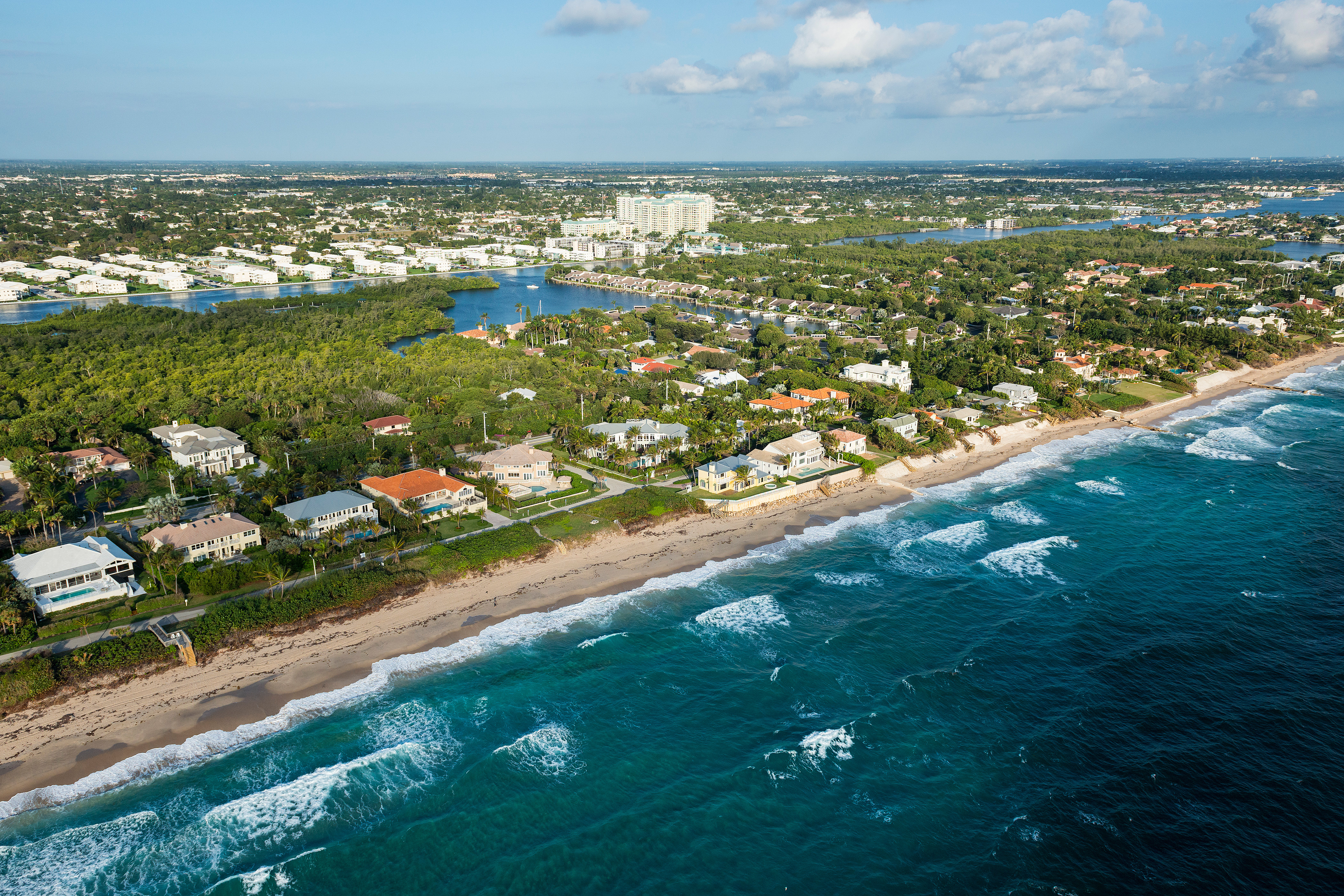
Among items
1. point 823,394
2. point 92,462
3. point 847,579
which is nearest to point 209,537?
point 92,462

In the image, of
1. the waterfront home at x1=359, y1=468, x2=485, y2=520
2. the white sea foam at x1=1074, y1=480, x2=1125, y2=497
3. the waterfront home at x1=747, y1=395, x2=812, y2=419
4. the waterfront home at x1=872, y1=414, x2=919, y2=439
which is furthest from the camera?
the waterfront home at x1=747, y1=395, x2=812, y2=419

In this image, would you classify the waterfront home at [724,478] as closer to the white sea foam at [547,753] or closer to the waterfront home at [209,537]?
the white sea foam at [547,753]

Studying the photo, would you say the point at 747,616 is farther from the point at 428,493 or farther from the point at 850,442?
the point at 850,442

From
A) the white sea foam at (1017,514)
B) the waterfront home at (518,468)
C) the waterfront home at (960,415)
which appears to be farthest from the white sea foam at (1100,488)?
the waterfront home at (518,468)

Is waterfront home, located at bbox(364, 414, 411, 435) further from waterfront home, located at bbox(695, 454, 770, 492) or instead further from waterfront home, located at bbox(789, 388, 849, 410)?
waterfront home, located at bbox(789, 388, 849, 410)

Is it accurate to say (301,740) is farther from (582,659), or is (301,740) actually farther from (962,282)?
(962,282)

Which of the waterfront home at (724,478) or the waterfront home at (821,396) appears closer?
the waterfront home at (724,478)

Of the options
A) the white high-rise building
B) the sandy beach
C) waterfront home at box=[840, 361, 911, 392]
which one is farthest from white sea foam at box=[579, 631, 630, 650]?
the white high-rise building
